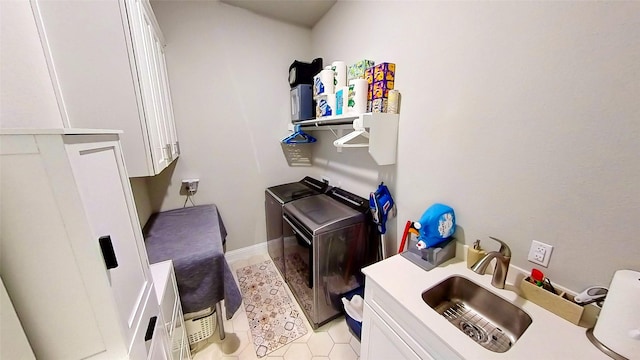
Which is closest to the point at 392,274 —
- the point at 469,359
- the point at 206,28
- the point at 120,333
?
the point at 469,359

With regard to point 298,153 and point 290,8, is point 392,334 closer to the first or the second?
point 298,153

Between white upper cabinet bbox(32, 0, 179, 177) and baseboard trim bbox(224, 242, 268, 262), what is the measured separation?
1.62 metres

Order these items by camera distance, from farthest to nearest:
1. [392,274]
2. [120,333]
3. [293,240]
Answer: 1. [293,240]
2. [392,274]
3. [120,333]

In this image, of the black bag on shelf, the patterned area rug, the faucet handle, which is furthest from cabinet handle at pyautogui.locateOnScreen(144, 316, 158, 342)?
the black bag on shelf

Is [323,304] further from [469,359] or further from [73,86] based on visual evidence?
[73,86]

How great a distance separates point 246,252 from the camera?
2.60m

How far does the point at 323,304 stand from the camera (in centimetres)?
164

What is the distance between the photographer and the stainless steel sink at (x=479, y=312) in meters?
0.93

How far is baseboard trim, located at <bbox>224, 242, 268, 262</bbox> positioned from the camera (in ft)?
8.23

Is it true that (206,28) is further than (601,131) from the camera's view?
Yes

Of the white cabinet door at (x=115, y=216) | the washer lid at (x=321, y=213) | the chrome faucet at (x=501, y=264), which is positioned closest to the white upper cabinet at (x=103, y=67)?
the white cabinet door at (x=115, y=216)

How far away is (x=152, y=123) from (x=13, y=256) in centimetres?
92

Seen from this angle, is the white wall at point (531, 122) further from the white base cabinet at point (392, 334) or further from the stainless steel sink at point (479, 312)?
the white base cabinet at point (392, 334)

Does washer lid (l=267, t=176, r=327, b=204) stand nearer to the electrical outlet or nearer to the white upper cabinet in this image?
the white upper cabinet
